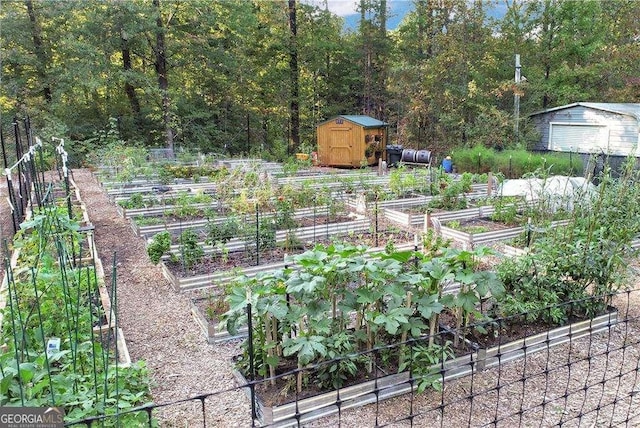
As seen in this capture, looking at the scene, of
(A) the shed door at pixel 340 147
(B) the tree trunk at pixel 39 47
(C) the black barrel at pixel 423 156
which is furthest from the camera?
(B) the tree trunk at pixel 39 47

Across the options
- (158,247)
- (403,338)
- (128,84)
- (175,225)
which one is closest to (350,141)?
(128,84)

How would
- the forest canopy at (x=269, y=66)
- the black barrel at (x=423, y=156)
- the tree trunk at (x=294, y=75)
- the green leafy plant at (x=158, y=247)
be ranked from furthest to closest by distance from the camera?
the tree trunk at (x=294, y=75) < the forest canopy at (x=269, y=66) < the black barrel at (x=423, y=156) < the green leafy plant at (x=158, y=247)

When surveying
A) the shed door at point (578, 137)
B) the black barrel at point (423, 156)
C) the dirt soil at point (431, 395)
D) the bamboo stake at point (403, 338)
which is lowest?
the dirt soil at point (431, 395)

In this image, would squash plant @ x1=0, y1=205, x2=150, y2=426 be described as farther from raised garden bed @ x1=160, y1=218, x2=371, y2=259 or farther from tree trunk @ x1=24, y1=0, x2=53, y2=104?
tree trunk @ x1=24, y1=0, x2=53, y2=104

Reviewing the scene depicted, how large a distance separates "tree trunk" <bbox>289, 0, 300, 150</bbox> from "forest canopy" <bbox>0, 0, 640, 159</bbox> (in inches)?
1.7

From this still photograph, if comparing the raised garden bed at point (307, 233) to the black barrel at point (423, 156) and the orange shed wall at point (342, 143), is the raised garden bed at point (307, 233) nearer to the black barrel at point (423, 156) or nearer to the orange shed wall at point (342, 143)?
the black barrel at point (423, 156)

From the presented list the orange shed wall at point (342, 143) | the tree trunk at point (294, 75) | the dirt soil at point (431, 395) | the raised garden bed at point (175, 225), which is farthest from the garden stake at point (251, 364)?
the tree trunk at point (294, 75)

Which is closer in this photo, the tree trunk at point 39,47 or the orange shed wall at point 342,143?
the orange shed wall at point 342,143

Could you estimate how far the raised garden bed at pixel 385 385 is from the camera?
2.67m

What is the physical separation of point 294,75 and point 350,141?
5.06 meters

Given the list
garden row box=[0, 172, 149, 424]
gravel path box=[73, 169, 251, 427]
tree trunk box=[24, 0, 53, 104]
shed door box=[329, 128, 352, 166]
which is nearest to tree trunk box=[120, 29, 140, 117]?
tree trunk box=[24, 0, 53, 104]

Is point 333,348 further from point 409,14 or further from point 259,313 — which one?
point 409,14

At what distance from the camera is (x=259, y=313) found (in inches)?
105

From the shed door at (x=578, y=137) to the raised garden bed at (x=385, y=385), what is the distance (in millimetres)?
10122
